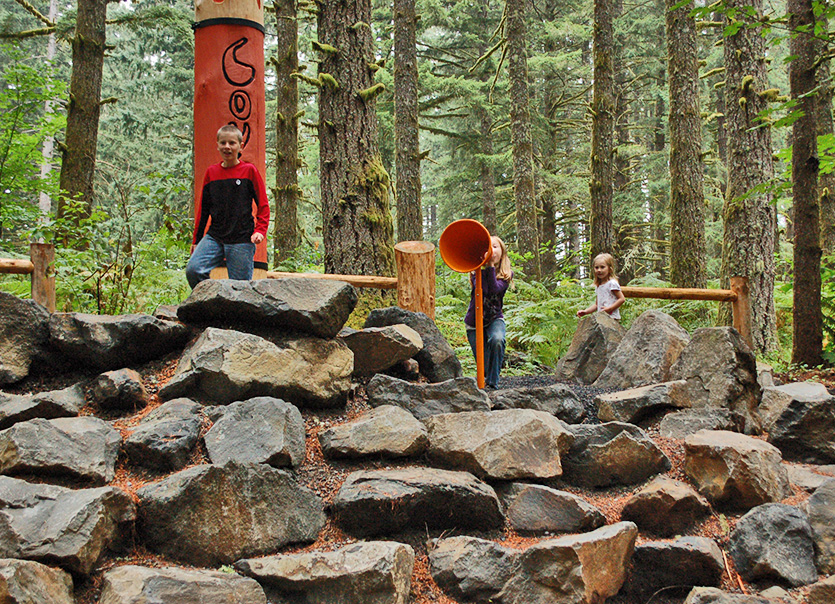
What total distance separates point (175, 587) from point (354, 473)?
52.0 inches

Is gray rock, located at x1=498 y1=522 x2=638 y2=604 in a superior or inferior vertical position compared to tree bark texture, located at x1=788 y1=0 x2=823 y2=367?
inferior

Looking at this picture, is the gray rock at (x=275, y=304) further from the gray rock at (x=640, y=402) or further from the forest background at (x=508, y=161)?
the gray rock at (x=640, y=402)

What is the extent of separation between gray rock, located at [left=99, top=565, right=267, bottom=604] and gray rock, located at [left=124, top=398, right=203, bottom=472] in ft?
2.25

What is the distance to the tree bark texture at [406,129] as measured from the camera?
552 inches

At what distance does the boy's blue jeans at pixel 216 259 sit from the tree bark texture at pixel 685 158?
360 inches

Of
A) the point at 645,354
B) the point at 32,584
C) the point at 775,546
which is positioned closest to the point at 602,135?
the point at 645,354

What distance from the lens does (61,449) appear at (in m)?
3.45

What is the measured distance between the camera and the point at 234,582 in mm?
3084

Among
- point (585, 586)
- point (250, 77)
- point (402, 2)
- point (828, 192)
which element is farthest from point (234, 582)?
point (828, 192)

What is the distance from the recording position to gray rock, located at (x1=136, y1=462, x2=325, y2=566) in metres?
3.34

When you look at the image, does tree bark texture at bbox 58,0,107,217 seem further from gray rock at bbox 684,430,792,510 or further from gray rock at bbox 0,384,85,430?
gray rock at bbox 684,430,792,510

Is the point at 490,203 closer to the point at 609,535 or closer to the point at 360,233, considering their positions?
the point at 360,233

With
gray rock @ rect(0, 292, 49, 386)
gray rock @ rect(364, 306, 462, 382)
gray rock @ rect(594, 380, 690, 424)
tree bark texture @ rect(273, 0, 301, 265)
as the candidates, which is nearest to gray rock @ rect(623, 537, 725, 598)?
gray rock @ rect(594, 380, 690, 424)

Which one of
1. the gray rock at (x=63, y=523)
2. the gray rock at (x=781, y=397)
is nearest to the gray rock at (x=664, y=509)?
the gray rock at (x=781, y=397)
